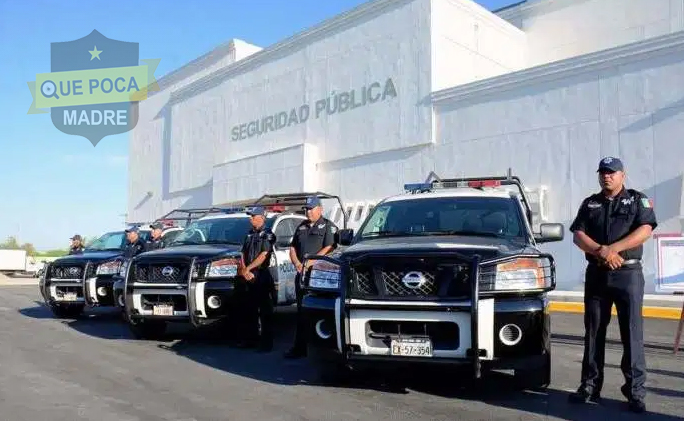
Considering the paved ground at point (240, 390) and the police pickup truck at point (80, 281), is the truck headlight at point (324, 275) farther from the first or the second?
the police pickup truck at point (80, 281)

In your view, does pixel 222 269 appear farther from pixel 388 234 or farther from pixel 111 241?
pixel 111 241

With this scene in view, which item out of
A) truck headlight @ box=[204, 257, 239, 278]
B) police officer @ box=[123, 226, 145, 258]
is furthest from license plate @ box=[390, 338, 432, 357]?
police officer @ box=[123, 226, 145, 258]

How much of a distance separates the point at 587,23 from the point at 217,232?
17422 mm

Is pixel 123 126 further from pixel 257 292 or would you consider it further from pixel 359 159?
pixel 257 292

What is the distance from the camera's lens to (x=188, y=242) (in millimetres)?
10062

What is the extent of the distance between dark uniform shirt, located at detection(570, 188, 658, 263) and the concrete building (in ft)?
32.8

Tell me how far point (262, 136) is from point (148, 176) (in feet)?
35.3

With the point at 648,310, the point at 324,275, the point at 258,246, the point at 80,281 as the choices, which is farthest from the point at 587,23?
the point at 324,275

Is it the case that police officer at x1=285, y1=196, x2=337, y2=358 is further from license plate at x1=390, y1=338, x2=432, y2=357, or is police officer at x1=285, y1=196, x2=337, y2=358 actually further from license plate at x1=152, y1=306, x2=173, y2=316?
license plate at x1=390, y1=338, x2=432, y2=357

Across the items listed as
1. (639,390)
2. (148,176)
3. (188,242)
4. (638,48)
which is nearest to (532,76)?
(638,48)

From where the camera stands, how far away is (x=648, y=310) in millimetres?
12508

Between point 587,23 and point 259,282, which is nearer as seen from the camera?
point 259,282

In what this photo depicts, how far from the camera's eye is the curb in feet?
39.9

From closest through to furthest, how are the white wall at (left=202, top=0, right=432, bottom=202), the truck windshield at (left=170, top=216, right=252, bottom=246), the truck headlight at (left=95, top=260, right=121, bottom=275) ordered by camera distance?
the truck windshield at (left=170, top=216, right=252, bottom=246) < the truck headlight at (left=95, top=260, right=121, bottom=275) < the white wall at (left=202, top=0, right=432, bottom=202)
